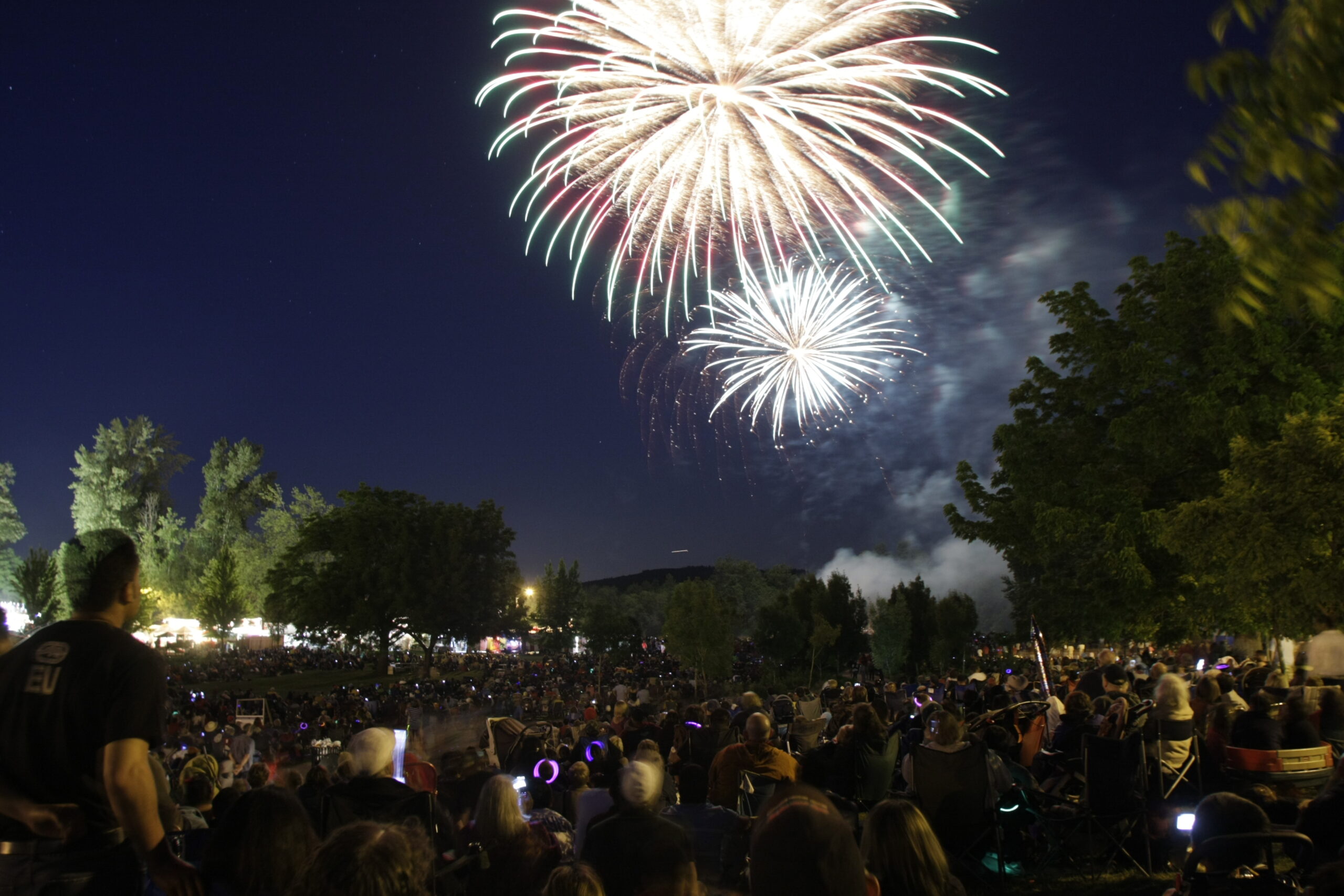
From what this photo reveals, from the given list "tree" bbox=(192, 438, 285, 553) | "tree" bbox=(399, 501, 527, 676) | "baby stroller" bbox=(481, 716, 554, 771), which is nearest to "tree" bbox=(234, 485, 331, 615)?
"tree" bbox=(192, 438, 285, 553)

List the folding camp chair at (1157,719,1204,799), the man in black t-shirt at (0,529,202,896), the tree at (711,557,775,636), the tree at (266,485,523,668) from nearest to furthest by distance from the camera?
the man in black t-shirt at (0,529,202,896), the folding camp chair at (1157,719,1204,799), the tree at (266,485,523,668), the tree at (711,557,775,636)

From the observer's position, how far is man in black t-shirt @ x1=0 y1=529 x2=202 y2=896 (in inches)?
101

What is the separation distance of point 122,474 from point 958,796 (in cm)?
7131

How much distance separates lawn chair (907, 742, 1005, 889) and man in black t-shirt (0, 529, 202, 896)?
17.6 ft

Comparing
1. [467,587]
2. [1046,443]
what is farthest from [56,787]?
[467,587]

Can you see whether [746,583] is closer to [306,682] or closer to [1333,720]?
A: [306,682]

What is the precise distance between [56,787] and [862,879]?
8.30ft

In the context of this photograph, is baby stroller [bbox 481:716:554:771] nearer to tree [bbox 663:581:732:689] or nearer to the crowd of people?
the crowd of people

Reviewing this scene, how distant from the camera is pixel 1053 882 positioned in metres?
6.90

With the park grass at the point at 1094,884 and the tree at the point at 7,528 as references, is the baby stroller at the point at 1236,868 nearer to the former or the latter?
the park grass at the point at 1094,884

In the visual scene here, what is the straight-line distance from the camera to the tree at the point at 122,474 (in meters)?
62.5

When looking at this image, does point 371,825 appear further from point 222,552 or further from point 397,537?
point 222,552

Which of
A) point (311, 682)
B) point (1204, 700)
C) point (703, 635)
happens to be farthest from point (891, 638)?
point (1204, 700)

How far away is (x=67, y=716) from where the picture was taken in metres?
2.65
